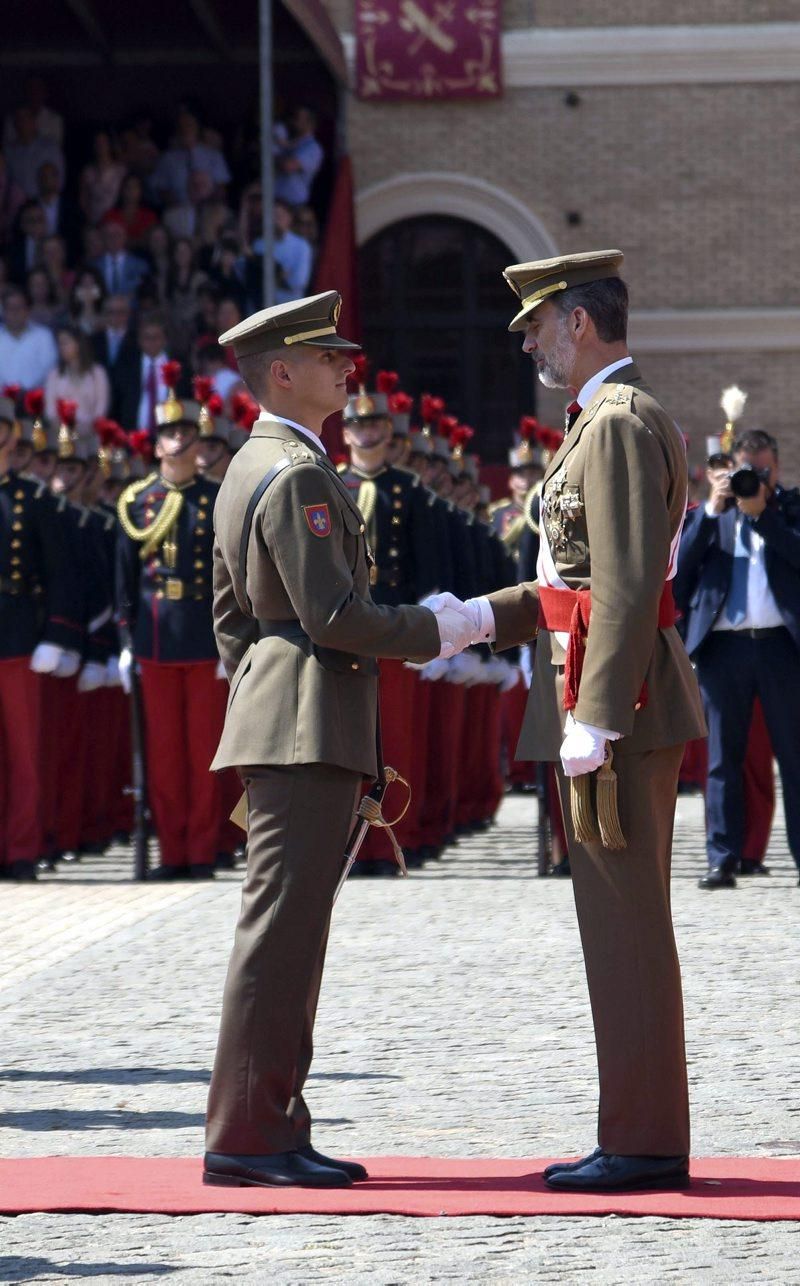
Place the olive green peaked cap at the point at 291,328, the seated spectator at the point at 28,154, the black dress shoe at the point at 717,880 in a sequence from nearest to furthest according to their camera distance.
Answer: the olive green peaked cap at the point at 291,328 → the black dress shoe at the point at 717,880 → the seated spectator at the point at 28,154

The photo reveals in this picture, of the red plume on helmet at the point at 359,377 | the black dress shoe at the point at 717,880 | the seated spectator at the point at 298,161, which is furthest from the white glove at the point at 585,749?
the seated spectator at the point at 298,161

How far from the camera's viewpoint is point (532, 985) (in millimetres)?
7465

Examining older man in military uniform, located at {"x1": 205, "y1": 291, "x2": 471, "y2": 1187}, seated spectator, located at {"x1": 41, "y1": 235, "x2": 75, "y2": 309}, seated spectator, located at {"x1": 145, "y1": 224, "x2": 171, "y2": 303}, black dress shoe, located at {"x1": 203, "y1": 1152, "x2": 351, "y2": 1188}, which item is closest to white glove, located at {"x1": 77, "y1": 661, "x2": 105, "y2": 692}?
older man in military uniform, located at {"x1": 205, "y1": 291, "x2": 471, "y2": 1187}

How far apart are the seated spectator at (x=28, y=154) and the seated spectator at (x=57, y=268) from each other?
1.93m

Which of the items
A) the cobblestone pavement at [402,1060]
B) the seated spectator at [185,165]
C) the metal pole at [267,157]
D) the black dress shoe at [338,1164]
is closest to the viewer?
the cobblestone pavement at [402,1060]

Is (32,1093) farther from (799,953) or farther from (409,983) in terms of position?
→ (799,953)

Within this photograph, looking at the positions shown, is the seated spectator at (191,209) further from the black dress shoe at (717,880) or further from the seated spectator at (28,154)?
the black dress shoe at (717,880)

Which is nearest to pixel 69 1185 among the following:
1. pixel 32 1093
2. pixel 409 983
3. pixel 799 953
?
pixel 32 1093

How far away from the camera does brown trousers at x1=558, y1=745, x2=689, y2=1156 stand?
4.88 meters

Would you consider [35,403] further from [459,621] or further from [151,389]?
[459,621]

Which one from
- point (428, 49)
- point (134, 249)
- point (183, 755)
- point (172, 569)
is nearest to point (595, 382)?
point (172, 569)

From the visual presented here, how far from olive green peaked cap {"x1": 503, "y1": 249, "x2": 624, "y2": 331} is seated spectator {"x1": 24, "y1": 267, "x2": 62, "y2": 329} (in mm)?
15644

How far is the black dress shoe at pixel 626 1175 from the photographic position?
15.9 feet

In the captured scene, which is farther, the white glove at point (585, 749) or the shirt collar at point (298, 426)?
the shirt collar at point (298, 426)
